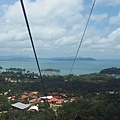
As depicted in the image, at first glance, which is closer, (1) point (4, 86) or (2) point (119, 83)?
(1) point (4, 86)

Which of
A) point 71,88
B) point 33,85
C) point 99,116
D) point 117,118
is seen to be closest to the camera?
point 117,118

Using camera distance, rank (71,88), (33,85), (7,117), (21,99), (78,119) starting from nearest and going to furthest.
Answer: (78,119)
(7,117)
(21,99)
(71,88)
(33,85)

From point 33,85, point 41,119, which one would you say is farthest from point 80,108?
point 33,85

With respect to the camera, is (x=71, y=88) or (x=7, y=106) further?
(x=71, y=88)

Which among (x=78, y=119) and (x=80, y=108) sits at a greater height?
(x=78, y=119)

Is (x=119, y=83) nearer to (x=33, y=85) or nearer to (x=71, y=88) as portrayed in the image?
(x=71, y=88)

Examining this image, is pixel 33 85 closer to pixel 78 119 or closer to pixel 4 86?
pixel 4 86

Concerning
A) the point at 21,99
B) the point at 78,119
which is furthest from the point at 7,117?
the point at 78,119

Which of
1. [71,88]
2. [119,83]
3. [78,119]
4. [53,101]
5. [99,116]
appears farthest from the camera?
[119,83]

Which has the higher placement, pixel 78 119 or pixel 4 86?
pixel 78 119
